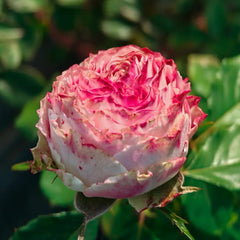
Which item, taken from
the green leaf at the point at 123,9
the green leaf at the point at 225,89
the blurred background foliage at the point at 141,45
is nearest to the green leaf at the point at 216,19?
the blurred background foliage at the point at 141,45

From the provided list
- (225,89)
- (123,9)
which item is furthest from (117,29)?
(225,89)

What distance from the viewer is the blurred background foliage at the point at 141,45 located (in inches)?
26.9

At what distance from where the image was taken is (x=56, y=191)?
769 millimetres

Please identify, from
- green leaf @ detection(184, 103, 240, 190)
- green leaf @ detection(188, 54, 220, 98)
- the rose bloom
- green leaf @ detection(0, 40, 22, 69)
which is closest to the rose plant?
the rose bloom

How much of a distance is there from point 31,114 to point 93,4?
0.74 meters

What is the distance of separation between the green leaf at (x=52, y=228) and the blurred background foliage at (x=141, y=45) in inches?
1.4

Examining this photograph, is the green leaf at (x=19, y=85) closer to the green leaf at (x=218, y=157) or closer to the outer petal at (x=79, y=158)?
the green leaf at (x=218, y=157)

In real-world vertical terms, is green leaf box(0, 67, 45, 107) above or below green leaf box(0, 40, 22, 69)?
below

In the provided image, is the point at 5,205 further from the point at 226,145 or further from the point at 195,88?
the point at 226,145

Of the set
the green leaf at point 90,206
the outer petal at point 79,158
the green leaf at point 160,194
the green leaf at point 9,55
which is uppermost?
the outer petal at point 79,158

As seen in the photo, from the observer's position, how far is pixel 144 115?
0.45 m

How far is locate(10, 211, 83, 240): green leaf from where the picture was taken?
66cm

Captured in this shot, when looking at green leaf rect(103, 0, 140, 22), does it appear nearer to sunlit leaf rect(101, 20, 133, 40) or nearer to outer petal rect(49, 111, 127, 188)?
sunlit leaf rect(101, 20, 133, 40)

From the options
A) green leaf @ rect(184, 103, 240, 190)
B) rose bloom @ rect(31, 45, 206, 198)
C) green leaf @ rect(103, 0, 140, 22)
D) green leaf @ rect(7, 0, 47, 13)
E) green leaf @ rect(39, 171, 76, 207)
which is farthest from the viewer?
green leaf @ rect(103, 0, 140, 22)
